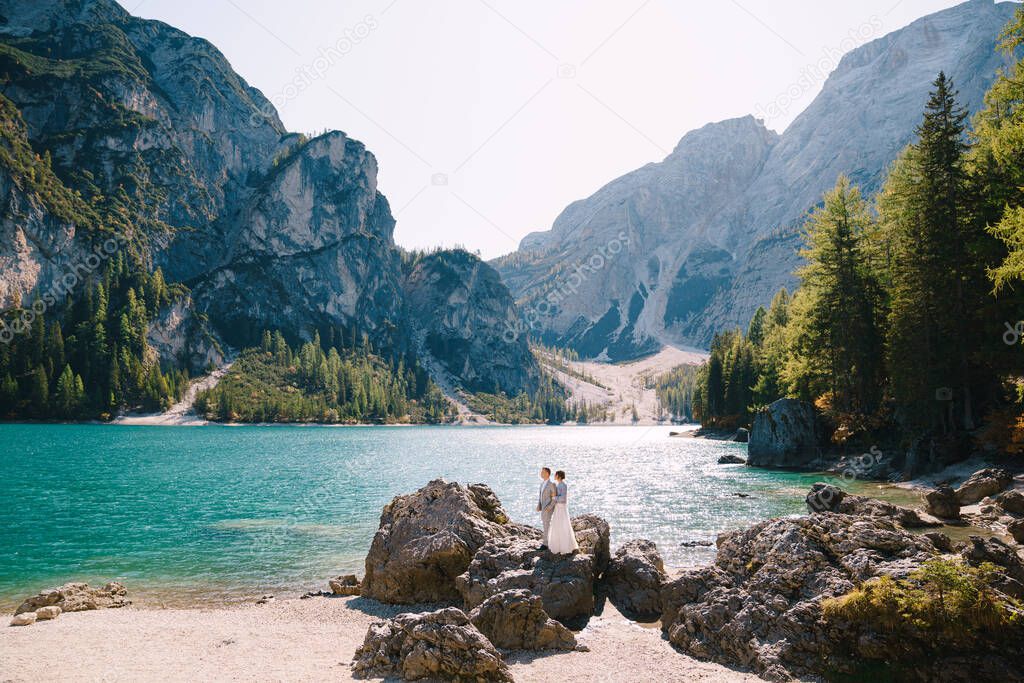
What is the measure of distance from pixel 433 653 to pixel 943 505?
25.5 meters

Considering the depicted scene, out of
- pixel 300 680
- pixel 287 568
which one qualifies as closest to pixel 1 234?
pixel 287 568

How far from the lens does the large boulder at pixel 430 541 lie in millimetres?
17031

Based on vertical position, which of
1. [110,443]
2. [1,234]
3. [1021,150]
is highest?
[1,234]

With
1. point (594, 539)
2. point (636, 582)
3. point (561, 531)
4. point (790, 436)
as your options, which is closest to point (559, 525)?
point (561, 531)

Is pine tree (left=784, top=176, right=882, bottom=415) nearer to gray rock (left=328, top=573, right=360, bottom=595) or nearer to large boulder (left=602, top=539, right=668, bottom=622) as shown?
large boulder (left=602, top=539, right=668, bottom=622)

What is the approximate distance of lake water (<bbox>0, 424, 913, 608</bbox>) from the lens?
72.6ft

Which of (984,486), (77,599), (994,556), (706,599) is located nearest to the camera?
(994,556)

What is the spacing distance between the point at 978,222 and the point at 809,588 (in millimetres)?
34867

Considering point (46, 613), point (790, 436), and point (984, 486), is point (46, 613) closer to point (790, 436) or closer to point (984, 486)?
point (984, 486)

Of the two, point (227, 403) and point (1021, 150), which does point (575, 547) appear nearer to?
point (1021, 150)

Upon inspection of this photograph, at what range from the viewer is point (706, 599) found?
515 inches

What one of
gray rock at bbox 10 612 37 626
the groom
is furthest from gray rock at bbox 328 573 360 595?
gray rock at bbox 10 612 37 626

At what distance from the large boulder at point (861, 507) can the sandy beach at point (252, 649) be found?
11.5 m

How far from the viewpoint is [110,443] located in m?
90.4
